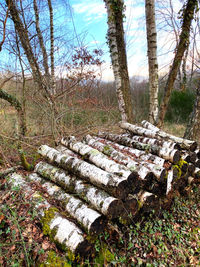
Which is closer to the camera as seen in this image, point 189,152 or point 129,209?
point 129,209

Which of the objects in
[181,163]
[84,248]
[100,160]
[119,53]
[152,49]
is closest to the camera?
[84,248]

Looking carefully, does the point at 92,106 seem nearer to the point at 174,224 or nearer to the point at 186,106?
the point at 174,224

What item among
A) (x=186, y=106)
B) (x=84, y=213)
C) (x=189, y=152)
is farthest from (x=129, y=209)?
(x=186, y=106)

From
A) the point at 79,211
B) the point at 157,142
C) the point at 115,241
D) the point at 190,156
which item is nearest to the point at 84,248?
the point at 79,211

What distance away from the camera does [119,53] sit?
6.27 m

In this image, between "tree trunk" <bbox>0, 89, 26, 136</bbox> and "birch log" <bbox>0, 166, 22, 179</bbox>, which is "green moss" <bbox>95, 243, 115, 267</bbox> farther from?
"tree trunk" <bbox>0, 89, 26, 136</bbox>

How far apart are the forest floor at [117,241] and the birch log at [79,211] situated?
340mm

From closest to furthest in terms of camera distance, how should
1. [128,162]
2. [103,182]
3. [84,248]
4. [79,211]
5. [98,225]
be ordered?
1. [84,248]
2. [98,225]
3. [79,211]
4. [103,182]
5. [128,162]

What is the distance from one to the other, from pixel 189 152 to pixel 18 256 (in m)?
3.55

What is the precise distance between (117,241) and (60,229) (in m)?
0.98

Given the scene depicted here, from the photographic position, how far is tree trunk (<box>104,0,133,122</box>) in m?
5.77

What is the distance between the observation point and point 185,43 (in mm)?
5789

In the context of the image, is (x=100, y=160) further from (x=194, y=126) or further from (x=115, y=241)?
(x=194, y=126)

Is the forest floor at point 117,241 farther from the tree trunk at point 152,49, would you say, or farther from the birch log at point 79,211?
the tree trunk at point 152,49
